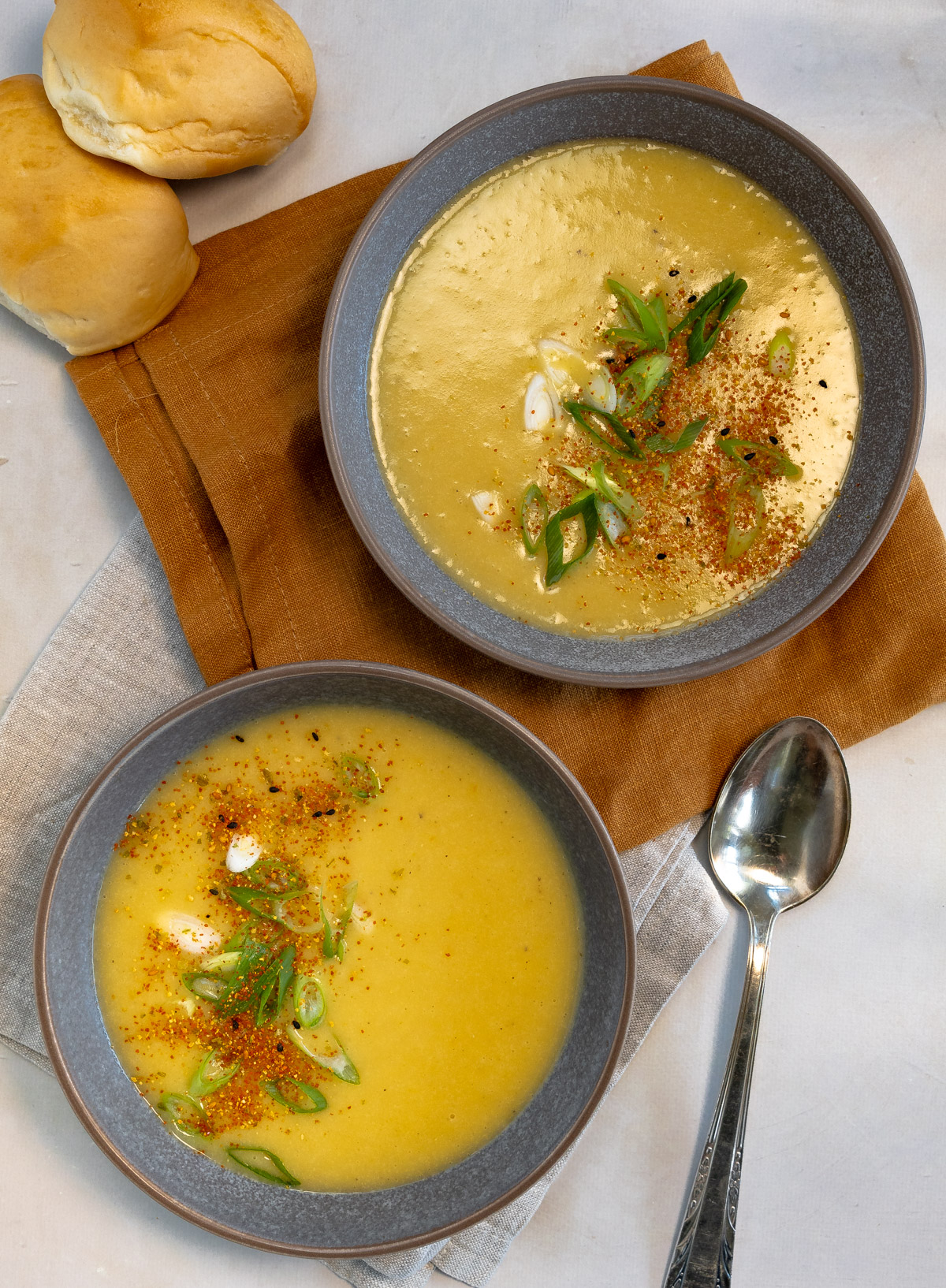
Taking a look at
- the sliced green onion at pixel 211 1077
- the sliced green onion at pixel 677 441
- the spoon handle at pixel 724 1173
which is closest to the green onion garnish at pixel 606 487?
the sliced green onion at pixel 677 441

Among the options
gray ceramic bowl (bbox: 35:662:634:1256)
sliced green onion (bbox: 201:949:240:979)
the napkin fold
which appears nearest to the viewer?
gray ceramic bowl (bbox: 35:662:634:1256)

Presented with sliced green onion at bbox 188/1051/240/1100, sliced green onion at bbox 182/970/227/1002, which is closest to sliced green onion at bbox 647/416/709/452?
sliced green onion at bbox 182/970/227/1002

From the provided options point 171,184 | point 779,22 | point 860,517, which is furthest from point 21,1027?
point 779,22

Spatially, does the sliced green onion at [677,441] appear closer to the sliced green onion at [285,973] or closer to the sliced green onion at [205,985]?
the sliced green onion at [285,973]

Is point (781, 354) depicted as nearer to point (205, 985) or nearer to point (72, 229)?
point (72, 229)

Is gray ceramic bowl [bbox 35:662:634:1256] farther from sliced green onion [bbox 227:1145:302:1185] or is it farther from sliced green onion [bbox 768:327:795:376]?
sliced green onion [bbox 768:327:795:376]

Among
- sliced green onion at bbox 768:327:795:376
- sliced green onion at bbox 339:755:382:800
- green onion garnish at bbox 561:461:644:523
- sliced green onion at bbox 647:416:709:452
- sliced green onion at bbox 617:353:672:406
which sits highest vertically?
sliced green onion at bbox 768:327:795:376

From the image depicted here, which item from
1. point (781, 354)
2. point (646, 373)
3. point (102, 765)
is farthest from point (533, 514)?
point (102, 765)
